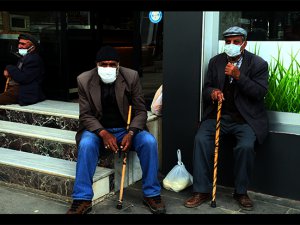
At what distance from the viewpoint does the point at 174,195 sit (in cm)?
443

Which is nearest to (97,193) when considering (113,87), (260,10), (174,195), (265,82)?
(174,195)

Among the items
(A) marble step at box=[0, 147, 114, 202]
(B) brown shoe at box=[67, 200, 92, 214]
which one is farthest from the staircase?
(B) brown shoe at box=[67, 200, 92, 214]

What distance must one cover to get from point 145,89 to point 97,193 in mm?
2244

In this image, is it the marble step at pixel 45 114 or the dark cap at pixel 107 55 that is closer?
the dark cap at pixel 107 55

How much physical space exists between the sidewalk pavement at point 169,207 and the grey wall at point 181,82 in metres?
0.60

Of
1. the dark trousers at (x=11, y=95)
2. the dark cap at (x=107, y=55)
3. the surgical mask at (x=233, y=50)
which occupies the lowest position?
the dark trousers at (x=11, y=95)

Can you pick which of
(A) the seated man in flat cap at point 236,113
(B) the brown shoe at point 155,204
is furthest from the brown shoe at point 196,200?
(B) the brown shoe at point 155,204

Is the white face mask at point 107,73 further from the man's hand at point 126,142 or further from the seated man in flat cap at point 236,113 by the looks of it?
the seated man in flat cap at point 236,113

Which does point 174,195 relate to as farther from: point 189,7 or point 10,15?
point 10,15

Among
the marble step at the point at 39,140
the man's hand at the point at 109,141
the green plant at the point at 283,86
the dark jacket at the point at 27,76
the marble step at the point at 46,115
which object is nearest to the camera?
the man's hand at the point at 109,141

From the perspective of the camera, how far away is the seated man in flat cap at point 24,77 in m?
5.79

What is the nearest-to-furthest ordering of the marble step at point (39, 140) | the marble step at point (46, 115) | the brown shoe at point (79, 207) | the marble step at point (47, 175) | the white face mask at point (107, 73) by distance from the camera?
the brown shoe at point (79, 207) → the white face mask at point (107, 73) → the marble step at point (47, 175) → the marble step at point (39, 140) → the marble step at point (46, 115)

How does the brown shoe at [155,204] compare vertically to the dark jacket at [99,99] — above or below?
below

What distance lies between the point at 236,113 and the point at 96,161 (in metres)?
1.50
